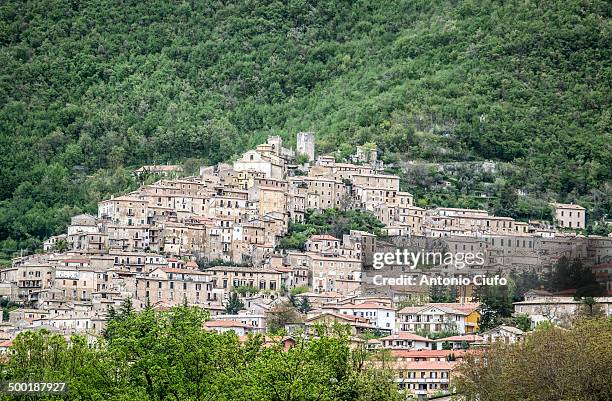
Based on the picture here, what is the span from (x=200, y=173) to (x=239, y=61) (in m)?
37.2

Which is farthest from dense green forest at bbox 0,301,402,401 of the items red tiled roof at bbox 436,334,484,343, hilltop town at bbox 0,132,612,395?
red tiled roof at bbox 436,334,484,343

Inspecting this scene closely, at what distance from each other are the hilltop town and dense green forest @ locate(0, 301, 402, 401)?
81.7 feet

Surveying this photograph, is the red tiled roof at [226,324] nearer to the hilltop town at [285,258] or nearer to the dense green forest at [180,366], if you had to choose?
the hilltop town at [285,258]

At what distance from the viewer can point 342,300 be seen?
114m

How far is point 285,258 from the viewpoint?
119438mm

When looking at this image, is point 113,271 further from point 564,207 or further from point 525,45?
point 525,45

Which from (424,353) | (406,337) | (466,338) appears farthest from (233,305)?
(424,353)

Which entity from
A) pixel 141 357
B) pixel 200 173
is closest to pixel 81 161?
pixel 200 173

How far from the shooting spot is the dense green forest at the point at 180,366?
67.4 metres

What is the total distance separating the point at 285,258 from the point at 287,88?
51.2 m

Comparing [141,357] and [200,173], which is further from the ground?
[200,173]

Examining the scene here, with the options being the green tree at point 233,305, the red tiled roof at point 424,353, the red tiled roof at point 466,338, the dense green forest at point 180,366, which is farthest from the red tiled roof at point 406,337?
the dense green forest at point 180,366

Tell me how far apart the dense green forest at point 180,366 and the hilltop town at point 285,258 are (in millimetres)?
24911

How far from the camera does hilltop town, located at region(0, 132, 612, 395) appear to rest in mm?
107625
